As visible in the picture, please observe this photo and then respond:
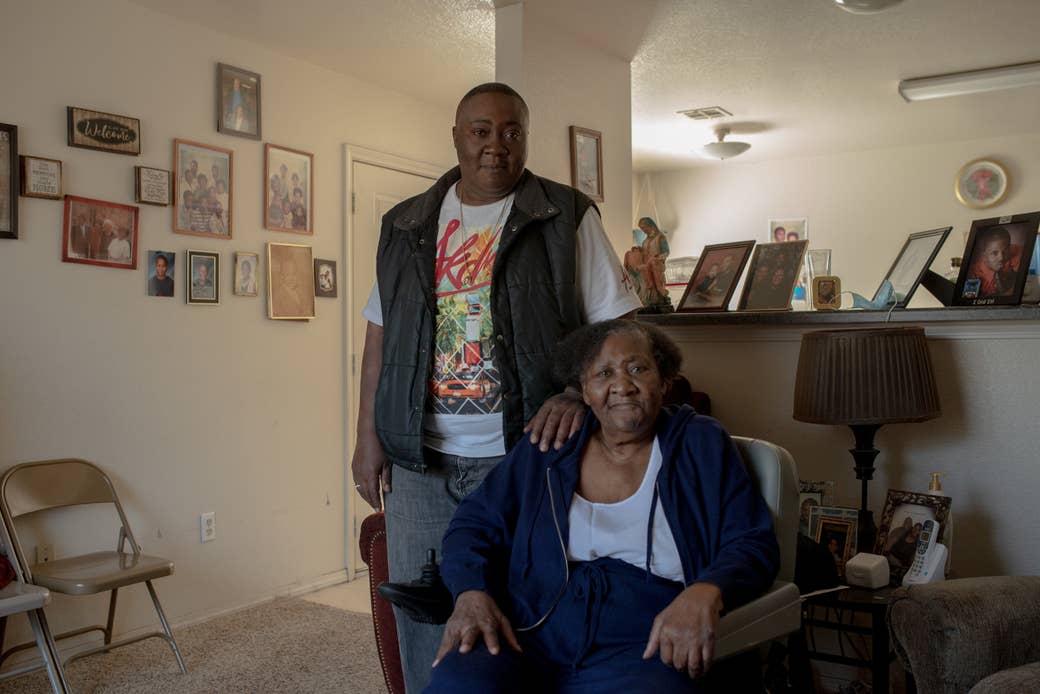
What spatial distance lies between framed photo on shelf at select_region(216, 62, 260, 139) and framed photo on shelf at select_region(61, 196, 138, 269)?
25.7 inches

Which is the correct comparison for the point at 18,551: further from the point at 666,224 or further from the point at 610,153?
the point at 666,224

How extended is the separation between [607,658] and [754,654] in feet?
0.99

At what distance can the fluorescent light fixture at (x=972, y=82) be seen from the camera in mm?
4914

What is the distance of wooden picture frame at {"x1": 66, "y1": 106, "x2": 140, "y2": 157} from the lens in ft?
11.4

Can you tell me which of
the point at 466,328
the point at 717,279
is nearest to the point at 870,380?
the point at 717,279

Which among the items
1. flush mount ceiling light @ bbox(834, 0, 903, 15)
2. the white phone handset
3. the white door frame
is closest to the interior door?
the white door frame

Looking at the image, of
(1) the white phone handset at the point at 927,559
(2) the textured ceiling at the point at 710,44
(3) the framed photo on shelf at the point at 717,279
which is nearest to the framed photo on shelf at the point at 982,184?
(2) the textured ceiling at the point at 710,44

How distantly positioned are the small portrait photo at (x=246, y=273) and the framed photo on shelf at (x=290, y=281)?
0.24 ft

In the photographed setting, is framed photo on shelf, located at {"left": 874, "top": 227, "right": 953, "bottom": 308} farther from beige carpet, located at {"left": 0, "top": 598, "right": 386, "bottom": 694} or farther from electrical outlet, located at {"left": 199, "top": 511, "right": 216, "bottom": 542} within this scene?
electrical outlet, located at {"left": 199, "top": 511, "right": 216, "bottom": 542}

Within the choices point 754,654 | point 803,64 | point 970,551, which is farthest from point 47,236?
point 803,64

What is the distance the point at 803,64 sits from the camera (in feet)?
15.9

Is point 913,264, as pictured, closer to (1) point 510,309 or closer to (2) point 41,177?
(1) point 510,309

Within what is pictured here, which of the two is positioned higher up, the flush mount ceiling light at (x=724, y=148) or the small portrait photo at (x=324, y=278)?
the flush mount ceiling light at (x=724, y=148)

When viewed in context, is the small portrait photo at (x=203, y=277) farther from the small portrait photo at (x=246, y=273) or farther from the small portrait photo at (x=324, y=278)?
the small portrait photo at (x=324, y=278)
